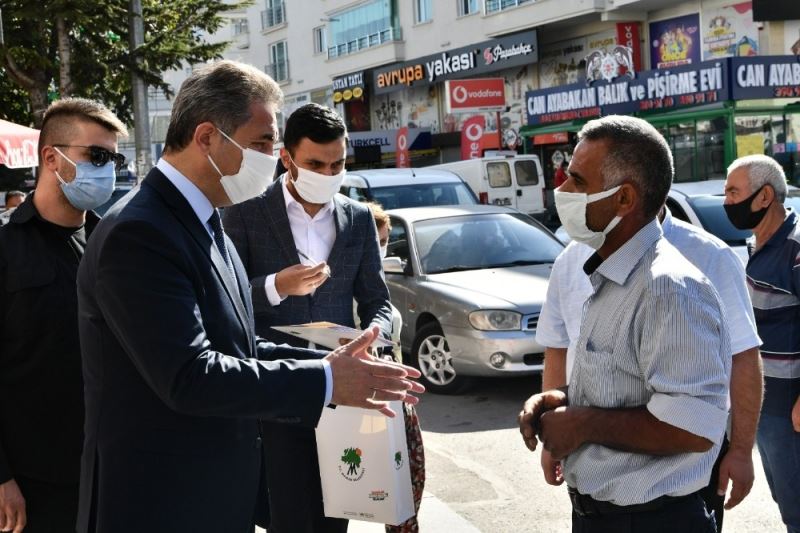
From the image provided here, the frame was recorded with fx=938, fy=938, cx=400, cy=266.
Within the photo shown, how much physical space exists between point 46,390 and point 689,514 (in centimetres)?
206

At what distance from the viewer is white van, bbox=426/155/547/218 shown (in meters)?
22.0

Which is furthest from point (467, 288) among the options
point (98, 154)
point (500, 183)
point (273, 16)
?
point (273, 16)

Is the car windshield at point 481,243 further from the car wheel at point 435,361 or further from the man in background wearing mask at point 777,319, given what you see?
the man in background wearing mask at point 777,319

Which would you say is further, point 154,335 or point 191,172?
point 191,172

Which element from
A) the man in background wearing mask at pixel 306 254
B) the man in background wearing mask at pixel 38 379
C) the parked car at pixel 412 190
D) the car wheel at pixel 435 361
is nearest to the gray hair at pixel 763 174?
the man in background wearing mask at pixel 306 254

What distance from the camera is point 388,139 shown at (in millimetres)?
34875

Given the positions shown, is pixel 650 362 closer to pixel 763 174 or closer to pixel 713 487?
pixel 713 487

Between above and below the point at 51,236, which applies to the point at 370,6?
above

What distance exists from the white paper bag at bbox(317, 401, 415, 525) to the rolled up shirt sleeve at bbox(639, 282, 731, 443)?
146 cm

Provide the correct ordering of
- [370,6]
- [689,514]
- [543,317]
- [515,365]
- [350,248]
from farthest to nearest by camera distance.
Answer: [370,6]
[515,365]
[350,248]
[543,317]
[689,514]

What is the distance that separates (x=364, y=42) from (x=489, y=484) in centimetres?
3661

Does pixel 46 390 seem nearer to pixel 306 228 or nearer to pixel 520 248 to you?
pixel 306 228

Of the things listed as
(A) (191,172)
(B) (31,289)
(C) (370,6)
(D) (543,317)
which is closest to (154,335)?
(A) (191,172)

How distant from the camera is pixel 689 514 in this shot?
2.39m
